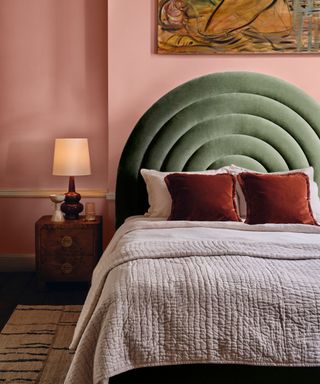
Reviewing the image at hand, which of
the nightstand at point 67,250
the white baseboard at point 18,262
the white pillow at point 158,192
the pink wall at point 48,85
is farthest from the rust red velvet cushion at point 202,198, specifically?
the white baseboard at point 18,262

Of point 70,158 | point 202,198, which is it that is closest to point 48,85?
point 70,158

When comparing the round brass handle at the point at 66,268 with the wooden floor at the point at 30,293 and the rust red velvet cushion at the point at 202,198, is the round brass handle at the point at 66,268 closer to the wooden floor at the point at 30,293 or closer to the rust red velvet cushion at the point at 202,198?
the wooden floor at the point at 30,293

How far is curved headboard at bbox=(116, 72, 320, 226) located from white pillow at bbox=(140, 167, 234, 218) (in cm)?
16

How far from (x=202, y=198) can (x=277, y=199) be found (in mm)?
466

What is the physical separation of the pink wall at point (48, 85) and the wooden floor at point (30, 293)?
0.64m

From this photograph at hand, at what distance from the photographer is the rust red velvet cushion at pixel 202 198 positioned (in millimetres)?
3771

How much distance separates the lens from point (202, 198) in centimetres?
380

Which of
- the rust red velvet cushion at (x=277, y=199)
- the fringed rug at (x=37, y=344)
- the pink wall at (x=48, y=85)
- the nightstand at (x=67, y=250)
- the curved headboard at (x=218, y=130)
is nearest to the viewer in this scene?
the fringed rug at (x=37, y=344)

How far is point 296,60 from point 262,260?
2.26 metres

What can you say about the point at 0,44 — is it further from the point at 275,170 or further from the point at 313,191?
the point at 313,191

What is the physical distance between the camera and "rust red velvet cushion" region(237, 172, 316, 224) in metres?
3.72

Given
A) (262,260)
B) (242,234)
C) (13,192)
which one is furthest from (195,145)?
(262,260)

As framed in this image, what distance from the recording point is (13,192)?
184 inches

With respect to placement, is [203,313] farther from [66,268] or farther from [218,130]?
[218,130]
